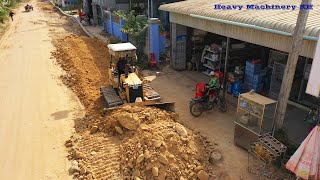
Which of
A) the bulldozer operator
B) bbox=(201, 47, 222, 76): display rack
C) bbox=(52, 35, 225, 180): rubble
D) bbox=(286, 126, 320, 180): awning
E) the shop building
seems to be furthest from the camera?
bbox=(201, 47, 222, 76): display rack

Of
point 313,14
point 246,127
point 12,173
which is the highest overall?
point 313,14

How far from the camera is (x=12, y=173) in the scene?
831cm

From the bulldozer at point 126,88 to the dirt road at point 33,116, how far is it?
5.62ft

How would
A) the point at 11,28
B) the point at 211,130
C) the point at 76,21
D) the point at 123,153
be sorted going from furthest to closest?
the point at 76,21 < the point at 11,28 < the point at 211,130 < the point at 123,153

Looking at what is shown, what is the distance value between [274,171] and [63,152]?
254 inches

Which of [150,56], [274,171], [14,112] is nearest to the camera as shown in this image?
[274,171]

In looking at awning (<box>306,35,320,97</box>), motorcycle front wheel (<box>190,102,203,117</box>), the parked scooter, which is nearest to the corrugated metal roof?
awning (<box>306,35,320,97</box>)

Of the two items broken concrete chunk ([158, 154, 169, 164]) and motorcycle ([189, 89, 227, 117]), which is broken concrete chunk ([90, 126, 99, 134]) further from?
motorcycle ([189, 89, 227, 117])

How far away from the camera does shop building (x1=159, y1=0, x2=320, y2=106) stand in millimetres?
9160

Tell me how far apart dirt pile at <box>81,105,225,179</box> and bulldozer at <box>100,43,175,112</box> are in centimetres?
108

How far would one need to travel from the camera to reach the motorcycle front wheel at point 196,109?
1121cm

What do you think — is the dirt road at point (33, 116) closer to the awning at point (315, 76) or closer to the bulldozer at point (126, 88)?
the bulldozer at point (126, 88)

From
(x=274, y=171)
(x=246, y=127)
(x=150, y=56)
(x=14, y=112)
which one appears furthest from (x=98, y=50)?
(x=274, y=171)

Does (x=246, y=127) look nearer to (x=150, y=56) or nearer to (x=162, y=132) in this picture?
(x=162, y=132)
